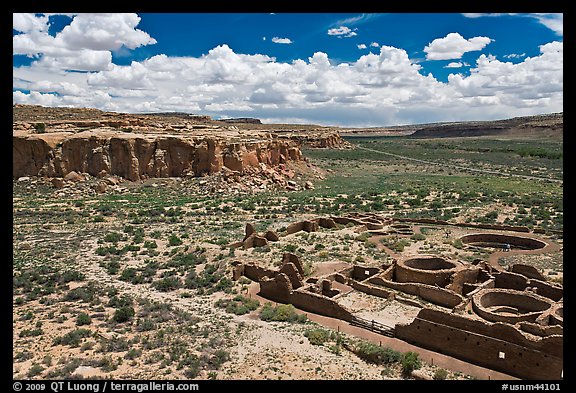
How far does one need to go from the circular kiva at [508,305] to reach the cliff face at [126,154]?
42024mm

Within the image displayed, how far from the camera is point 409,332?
17266 millimetres

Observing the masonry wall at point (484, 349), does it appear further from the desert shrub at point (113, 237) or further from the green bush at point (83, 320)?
the desert shrub at point (113, 237)

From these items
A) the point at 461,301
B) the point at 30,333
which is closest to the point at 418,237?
the point at 461,301

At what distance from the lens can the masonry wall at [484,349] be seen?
14.5m

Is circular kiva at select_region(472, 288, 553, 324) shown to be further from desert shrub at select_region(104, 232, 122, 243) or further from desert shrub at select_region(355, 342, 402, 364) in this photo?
desert shrub at select_region(104, 232, 122, 243)

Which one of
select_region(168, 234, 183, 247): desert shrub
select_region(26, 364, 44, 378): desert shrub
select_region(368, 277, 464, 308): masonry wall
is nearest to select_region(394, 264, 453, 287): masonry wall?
select_region(368, 277, 464, 308): masonry wall

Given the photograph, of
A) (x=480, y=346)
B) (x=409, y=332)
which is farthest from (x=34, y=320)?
(x=480, y=346)

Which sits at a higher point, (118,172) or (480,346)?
(118,172)

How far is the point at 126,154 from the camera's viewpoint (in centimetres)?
5712

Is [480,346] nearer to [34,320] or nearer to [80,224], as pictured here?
[34,320]

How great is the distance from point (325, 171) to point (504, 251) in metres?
46.6

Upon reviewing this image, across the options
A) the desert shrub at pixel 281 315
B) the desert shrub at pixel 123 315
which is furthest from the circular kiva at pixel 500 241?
the desert shrub at pixel 123 315

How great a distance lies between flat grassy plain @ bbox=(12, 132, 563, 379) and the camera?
1529 centimetres

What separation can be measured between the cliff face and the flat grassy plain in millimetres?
2156
